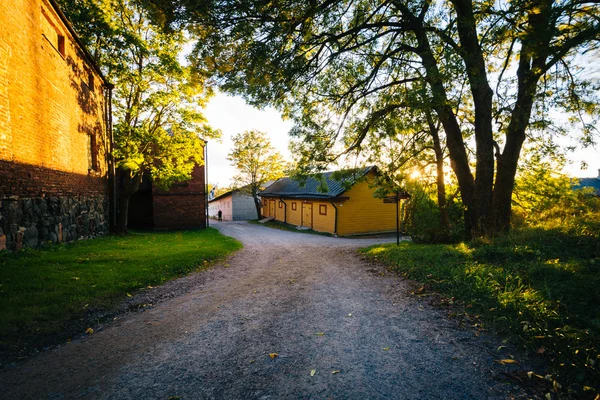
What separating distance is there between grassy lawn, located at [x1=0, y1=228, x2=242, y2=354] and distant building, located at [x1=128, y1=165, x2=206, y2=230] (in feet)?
39.2

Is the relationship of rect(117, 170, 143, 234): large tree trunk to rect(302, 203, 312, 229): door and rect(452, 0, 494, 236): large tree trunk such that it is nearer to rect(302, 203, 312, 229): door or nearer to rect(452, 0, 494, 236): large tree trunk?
rect(302, 203, 312, 229): door

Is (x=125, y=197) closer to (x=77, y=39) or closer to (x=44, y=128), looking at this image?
(x=44, y=128)

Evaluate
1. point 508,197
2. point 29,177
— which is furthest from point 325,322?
point 29,177

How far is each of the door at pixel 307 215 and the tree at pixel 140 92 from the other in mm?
9919

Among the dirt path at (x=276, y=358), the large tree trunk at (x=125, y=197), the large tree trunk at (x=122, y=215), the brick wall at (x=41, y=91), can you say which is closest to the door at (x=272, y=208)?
the large tree trunk at (x=125, y=197)

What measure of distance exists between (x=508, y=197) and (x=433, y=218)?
15.9 feet

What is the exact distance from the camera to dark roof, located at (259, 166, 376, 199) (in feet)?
38.6

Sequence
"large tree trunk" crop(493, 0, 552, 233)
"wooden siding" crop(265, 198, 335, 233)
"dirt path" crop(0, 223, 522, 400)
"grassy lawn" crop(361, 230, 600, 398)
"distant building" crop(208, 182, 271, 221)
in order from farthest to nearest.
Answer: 1. "distant building" crop(208, 182, 271, 221)
2. "wooden siding" crop(265, 198, 335, 233)
3. "large tree trunk" crop(493, 0, 552, 233)
4. "grassy lawn" crop(361, 230, 600, 398)
5. "dirt path" crop(0, 223, 522, 400)

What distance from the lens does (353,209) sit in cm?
2102

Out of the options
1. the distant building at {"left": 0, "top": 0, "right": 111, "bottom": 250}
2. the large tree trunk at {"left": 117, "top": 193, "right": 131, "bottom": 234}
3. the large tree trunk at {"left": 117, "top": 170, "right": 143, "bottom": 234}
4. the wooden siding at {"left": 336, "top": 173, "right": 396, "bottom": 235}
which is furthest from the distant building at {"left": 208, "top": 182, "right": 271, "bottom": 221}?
the distant building at {"left": 0, "top": 0, "right": 111, "bottom": 250}

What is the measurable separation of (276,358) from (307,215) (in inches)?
822

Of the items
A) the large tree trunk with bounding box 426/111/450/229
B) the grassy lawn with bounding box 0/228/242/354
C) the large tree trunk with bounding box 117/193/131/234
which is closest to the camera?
the grassy lawn with bounding box 0/228/242/354

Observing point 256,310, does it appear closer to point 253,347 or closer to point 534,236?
point 253,347

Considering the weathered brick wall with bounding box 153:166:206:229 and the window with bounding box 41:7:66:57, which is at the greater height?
the window with bounding box 41:7:66:57
